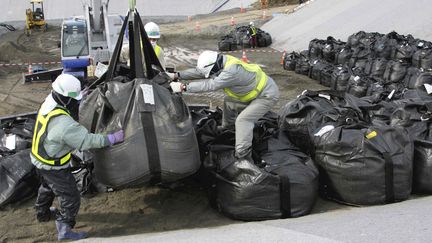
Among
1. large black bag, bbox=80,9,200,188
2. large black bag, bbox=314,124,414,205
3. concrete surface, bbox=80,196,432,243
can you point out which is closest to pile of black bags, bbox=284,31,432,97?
large black bag, bbox=314,124,414,205

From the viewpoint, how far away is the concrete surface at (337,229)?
372 cm

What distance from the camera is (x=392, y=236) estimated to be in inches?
145

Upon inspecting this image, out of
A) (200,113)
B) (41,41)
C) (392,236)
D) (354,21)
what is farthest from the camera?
(41,41)

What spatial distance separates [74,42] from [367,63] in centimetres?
783

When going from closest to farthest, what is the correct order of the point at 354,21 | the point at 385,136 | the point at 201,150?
the point at 385,136 → the point at 201,150 → the point at 354,21

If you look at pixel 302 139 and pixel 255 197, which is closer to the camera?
pixel 255 197

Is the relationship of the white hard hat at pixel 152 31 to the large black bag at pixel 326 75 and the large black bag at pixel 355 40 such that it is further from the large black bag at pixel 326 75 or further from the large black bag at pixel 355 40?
the large black bag at pixel 355 40

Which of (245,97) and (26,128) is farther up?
(245,97)

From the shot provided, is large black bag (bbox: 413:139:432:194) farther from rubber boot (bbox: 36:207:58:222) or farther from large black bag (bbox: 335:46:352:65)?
large black bag (bbox: 335:46:352:65)

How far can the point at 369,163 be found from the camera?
4703 mm

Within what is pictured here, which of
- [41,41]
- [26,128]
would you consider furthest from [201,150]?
[41,41]

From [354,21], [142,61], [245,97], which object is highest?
[354,21]

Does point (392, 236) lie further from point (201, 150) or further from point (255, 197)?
point (201, 150)

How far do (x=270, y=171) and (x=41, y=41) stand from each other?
65.6 feet
